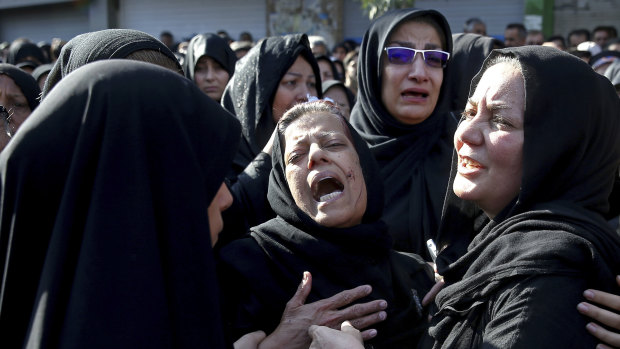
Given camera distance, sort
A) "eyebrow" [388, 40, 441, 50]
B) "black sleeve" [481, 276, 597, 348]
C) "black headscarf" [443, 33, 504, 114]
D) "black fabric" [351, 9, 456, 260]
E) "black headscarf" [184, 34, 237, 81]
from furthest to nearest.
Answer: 1. "black headscarf" [184, 34, 237, 81]
2. "black headscarf" [443, 33, 504, 114]
3. "eyebrow" [388, 40, 441, 50]
4. "black fabric" [351, 9, 456, 260]
5. "black sleeve" [481, 276, 597, 348]

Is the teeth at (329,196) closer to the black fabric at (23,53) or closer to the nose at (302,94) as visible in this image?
the nose at (302,94)

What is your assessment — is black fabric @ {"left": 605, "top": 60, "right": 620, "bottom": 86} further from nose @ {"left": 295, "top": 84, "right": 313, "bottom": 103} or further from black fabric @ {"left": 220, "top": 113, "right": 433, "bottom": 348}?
black fabric @ {"left": 220, "top": 113, "right": 433, "bottom": 348}

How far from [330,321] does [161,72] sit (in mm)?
1186

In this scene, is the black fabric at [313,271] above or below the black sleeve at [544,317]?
below

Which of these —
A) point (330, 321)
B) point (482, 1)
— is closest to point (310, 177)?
point (330, 321)

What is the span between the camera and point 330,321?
2256mm

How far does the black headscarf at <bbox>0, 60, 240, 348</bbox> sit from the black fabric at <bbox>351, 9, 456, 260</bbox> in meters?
1.97

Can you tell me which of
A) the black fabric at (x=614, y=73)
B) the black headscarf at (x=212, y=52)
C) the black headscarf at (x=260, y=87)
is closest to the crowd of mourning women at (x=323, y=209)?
the black headscarf at (x=260, y=87)

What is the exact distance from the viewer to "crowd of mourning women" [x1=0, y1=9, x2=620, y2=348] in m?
1.30

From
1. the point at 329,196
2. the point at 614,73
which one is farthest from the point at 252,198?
the point at 614,73

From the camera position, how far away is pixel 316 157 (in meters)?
2.56

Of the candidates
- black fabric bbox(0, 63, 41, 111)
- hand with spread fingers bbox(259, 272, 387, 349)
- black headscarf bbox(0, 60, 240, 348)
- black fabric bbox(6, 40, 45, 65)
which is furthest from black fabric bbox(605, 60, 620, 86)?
black fabric bbox(6, 40, 45, 65)

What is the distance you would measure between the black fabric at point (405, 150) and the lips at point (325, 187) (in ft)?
2.25

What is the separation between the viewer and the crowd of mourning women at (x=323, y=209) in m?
1.30
